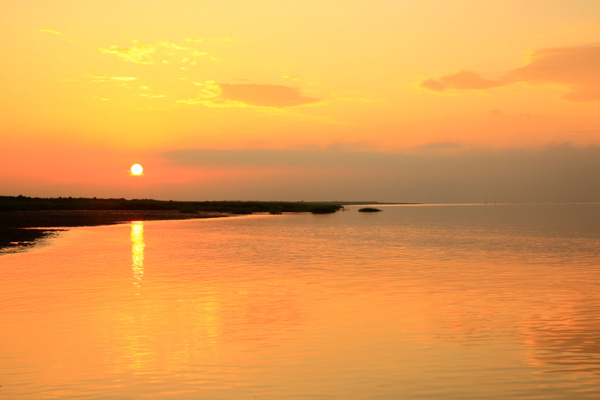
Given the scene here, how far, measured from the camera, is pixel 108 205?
175 meters

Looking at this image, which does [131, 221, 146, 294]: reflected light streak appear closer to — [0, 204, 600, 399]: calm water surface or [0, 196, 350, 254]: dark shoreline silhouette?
[0, 204, 600, 399]: calm water surface

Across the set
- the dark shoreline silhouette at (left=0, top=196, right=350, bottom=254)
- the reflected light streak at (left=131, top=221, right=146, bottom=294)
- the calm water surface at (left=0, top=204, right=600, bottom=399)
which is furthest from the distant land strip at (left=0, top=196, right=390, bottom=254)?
the calm water surface at (left=0, top=204, right=600, bottom=399)

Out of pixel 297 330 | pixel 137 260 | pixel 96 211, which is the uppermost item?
pixel 96 211

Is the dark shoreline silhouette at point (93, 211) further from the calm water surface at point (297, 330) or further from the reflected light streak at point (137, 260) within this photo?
the calm water surface at point (297, 330)

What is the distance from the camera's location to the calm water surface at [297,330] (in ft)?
42.3

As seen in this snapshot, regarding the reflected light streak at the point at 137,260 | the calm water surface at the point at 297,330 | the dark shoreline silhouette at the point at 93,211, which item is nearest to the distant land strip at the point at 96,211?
the dark shoreline silhouette at the point at 93,211

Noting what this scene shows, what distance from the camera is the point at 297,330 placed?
18.5m

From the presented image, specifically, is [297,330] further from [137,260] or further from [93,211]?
[93,211]

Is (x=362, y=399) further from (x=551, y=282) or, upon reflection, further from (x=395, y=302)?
(x=551, y=282)

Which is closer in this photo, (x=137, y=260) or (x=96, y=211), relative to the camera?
(x=137, y=260)

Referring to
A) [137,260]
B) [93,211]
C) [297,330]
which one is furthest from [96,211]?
[297,330]

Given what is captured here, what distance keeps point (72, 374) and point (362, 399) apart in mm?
6805

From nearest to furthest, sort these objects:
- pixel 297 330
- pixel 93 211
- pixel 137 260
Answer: pixel 297 330, pixel 137 260, pixel 93 211

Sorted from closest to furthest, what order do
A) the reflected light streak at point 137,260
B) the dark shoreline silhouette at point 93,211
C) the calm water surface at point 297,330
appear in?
the calm water surface at point 297,330, the reflected light streak at point 137,260, the dark shoreline silhouette at point 93,211
